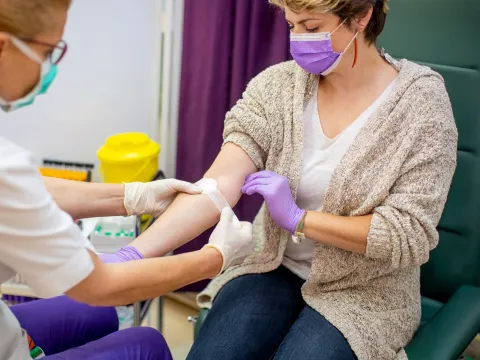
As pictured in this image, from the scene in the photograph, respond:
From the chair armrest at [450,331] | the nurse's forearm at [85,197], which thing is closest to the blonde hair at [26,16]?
the nurse's forearm at [85,197]

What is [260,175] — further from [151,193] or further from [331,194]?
[151,193]

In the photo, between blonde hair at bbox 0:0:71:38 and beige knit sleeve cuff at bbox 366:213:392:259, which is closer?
blonde hair at bbox 0:0:71:38

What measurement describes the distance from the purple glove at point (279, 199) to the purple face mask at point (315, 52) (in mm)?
315

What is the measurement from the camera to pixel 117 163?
7.64 feet

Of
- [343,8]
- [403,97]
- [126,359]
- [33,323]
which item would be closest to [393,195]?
[403,97]

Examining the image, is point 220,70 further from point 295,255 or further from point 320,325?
point 320,325

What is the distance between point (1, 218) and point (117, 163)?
1.32 m

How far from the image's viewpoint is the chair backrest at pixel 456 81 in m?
1.81

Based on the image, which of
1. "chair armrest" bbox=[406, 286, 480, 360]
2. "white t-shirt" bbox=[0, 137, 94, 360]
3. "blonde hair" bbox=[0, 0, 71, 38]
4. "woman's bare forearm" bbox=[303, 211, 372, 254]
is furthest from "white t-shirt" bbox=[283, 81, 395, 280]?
"blonde hair" bbox=[0, 0, 71, 38]

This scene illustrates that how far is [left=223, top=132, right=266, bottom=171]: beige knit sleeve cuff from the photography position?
175 centimetres

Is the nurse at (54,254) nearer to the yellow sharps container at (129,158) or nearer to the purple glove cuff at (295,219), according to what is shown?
the purple glove cuff at (295,219)

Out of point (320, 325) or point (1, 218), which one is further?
point (320, 325)

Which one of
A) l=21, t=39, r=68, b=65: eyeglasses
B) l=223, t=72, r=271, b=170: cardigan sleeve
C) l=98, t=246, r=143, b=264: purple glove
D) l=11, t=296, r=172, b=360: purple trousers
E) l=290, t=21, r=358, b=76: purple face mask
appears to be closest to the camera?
l=21, t=39, r=68, b=65: eyeglasses

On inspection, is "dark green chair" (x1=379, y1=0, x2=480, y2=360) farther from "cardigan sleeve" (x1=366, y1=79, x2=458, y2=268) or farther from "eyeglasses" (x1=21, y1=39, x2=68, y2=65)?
"eyeglasses" (x1=21, y1=39, x2=68, y2=65)
